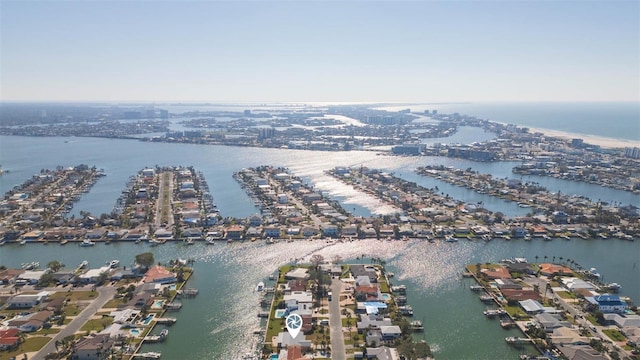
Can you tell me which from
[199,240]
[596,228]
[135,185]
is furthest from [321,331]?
[135,185]

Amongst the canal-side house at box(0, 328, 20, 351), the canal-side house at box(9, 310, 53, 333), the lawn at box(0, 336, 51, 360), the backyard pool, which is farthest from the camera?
the backyard pool

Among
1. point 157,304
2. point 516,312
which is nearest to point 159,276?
point 157,304

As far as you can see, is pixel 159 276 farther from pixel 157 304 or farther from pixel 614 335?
pixel 614 335

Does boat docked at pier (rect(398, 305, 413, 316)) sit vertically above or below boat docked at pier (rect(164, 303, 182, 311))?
below

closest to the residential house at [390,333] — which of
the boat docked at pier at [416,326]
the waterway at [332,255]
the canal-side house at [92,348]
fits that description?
the boat docked at pier at [416,326]

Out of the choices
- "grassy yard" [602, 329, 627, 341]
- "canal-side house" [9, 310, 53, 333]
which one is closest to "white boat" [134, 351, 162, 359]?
"canal-side house" [9, 310, 53, 333]

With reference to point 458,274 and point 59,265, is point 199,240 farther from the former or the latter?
point 458,274

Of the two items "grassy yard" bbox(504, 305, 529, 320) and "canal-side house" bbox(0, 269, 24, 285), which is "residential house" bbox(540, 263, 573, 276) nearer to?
"grassy yard" bbox(504, 305, 529, 320)
